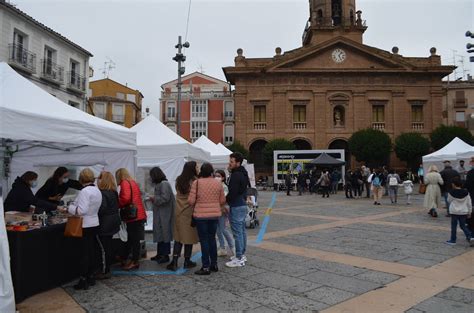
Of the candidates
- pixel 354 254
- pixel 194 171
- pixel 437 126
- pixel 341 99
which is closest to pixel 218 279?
pixel 194 171

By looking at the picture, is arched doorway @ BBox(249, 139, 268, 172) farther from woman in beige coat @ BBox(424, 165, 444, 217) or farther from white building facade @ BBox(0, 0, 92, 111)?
woman in beige coat @ BBox(424, 165, 444, 217)

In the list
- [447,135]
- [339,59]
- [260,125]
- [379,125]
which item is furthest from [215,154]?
[447,135]

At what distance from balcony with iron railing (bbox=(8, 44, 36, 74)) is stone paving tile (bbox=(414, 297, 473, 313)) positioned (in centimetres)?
2269

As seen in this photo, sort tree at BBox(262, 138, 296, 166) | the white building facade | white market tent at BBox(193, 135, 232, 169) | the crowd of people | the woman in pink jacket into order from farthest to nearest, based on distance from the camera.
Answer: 1. tree at BBox(262, 138, 296, 166)
2. the white building facade
3. white market tent at BBox(193, 135, 232, 169)
4. the woman in pink jacket
5. the crowd of people

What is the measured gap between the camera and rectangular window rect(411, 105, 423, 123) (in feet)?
136

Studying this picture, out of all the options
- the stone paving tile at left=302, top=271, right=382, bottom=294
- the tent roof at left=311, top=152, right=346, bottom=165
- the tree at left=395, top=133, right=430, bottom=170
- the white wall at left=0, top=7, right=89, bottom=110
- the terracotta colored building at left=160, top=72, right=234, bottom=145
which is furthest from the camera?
the terracotta colored building at left=160, top=72, right=234, bottom=145

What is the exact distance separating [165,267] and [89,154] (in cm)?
357

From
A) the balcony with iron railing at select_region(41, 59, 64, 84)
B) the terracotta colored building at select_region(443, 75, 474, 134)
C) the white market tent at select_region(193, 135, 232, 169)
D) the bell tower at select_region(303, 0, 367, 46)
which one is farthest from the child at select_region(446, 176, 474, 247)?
the terracotta colored building at select_region(443, 75, 474, 134)

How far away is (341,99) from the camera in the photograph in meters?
41.0

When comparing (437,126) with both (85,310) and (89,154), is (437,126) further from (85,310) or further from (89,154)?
(85,310)

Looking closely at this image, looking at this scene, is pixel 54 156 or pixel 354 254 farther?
pixel 54 156

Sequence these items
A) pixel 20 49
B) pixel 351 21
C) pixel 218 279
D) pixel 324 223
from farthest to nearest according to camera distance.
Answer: pixel 351 21 → pixel 20 49 → pixel 324 223 → pixel 218 279

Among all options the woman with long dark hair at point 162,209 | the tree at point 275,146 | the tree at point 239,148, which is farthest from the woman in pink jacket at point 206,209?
the tree at point 239,148

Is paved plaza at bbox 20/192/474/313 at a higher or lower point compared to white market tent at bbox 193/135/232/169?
lower
